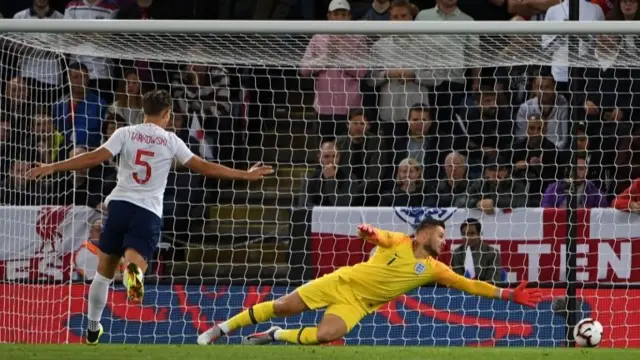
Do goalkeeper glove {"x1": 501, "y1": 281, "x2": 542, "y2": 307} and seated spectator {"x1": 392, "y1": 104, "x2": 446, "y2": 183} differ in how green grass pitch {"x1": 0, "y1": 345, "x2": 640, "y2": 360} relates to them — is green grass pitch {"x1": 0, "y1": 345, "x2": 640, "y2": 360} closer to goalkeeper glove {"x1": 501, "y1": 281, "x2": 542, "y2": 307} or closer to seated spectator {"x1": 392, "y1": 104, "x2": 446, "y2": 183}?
goalkeeper glove {"x1": 501, "y1": 281, "x2": 542, "y2": 307}

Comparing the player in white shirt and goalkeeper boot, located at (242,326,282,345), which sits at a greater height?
the player in white shirt

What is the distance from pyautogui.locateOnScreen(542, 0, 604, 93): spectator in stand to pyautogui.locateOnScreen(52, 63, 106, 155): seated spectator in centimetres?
409

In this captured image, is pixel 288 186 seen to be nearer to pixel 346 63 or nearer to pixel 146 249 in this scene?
pixel 346 63

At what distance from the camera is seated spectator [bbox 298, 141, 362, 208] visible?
40.1 ft

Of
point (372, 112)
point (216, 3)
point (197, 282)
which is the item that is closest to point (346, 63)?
point (372, 112)

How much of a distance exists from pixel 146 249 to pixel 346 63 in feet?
9.87

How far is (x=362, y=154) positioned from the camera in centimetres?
1253

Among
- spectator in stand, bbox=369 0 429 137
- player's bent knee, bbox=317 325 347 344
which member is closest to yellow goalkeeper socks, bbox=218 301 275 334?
player's bent knee, bbox=317 325 347 344

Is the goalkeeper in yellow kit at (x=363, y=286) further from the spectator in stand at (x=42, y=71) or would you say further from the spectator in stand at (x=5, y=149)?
the spectator in stand at (x=42, y=71)

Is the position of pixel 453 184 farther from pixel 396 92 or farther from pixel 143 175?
pixel 143 175

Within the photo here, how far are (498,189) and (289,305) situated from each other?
2.45 m

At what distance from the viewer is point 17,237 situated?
11.8m

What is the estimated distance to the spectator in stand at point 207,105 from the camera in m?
13.0

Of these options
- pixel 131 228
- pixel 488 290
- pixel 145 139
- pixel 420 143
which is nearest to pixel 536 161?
pixel 420 143
